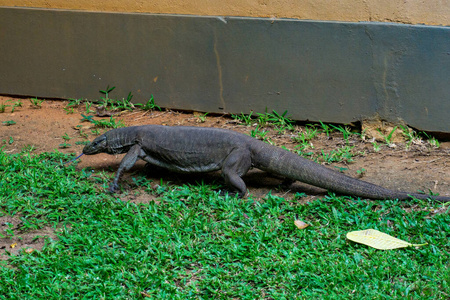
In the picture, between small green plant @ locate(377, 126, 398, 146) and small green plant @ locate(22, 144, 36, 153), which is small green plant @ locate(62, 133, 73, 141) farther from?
small green plant @ locate(377, 126, 398, 146)

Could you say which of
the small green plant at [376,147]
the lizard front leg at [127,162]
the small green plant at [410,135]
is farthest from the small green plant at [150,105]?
the small green plant at [410,135]

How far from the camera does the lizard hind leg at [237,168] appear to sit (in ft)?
15.1

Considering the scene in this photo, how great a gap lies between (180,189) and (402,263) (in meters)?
2.20

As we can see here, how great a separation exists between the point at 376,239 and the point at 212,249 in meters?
1.25

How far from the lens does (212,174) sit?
5.30 m

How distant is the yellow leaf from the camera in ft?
12.1

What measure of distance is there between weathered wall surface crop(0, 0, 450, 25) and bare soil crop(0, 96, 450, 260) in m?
1.34

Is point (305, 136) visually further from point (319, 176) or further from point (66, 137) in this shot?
point (66, 137)

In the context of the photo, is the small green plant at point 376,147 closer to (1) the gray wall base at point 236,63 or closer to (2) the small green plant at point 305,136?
(1) the gray wall base at point 236,63

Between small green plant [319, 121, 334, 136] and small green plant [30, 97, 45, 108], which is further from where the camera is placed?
small green plant [30, 97, 45, 108]

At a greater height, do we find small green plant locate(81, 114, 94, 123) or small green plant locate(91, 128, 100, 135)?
small green plant locate(81, 114, 94, 123)

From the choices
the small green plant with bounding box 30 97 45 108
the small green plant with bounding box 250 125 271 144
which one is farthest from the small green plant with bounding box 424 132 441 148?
the small green plant with bounding box 30 97 45 108

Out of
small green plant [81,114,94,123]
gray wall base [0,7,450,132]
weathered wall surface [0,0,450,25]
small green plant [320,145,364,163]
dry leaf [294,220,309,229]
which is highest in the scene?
weathered wall surface [0,0,450,25]

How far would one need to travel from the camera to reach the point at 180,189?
487 centimetres
